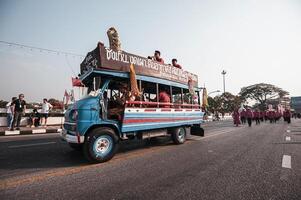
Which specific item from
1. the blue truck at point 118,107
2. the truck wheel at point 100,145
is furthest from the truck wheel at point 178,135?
the truck wheel at point 100,145

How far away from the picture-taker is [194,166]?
490 cm

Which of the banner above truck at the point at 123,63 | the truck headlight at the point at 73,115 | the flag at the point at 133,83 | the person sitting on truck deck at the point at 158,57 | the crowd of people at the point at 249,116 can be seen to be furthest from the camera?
the crowd of people at the point at 249,116

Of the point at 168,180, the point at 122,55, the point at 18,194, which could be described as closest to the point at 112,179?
the point at 168,180

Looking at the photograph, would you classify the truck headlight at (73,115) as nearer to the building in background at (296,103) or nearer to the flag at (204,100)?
the flag at (204,100)

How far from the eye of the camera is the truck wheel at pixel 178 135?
8.19 m

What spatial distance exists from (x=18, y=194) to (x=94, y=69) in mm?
3453

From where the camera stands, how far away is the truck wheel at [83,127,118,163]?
5.04m

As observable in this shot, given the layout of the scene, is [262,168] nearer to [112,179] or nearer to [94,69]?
[112,179]

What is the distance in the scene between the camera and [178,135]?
27.3 feet

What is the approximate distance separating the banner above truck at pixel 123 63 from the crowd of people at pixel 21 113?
26.9ft

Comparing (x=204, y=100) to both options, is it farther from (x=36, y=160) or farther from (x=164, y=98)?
(x=36, y=160)

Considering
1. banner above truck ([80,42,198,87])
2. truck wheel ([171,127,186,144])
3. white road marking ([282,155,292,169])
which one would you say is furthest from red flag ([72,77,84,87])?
white road marking ([282,155,292,169])

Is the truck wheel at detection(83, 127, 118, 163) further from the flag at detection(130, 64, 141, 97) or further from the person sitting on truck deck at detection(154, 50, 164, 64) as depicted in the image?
the person sitting on truck deck at detection(154, 50, 164, 64)

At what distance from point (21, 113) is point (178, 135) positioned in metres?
10.2
